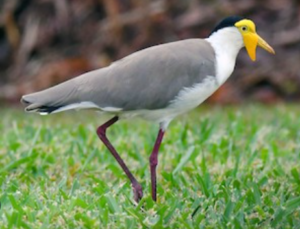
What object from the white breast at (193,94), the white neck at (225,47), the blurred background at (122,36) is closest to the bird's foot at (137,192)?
the white breast at (193,94)

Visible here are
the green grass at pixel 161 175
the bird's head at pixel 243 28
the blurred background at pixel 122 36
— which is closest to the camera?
the green grass at pixel 161 175

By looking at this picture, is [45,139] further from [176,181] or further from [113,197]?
[113,197]

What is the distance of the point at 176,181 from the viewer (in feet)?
17.7

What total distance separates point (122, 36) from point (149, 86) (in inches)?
247

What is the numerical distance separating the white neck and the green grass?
70 cm

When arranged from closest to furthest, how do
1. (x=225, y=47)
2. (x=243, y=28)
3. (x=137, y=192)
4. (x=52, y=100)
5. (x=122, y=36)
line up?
(x=52, y=100), (x=137, y=192), (x=225, y=47), (x=243, y=28), (x=122, y=36)

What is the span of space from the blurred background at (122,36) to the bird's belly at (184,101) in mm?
5457

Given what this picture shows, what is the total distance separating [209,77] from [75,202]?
3.59 ft

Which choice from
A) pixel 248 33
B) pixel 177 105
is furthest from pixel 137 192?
pixel 248 33

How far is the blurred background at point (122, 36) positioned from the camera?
10695mm

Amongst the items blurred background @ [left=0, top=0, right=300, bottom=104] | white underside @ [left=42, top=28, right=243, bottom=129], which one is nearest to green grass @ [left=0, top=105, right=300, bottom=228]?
white underside @ [left=42, top=28, right=243, bottom=129]

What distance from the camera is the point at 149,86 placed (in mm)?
4844

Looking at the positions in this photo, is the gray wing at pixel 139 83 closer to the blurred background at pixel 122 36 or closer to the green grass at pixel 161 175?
the green grass at pixel 161 175

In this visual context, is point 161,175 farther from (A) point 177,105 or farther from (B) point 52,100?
(B) point 52,100
